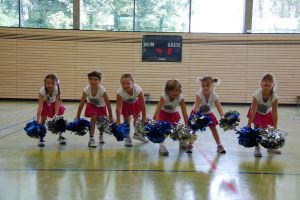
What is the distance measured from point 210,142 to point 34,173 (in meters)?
2.98

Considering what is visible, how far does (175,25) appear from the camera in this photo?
13.8 meters

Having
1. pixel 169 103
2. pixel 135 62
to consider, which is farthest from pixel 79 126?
pixel 135 62

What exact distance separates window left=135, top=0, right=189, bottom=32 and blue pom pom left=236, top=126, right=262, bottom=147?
31.6ft

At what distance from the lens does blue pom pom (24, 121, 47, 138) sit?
16.3ft

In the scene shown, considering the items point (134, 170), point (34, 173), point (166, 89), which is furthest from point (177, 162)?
point (34, 173)

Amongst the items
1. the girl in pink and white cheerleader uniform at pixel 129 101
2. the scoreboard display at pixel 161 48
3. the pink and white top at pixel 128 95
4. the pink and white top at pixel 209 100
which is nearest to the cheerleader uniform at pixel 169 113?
the girl in pink and white cheerleader uniform at pixel 129 101

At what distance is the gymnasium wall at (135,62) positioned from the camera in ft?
44.9

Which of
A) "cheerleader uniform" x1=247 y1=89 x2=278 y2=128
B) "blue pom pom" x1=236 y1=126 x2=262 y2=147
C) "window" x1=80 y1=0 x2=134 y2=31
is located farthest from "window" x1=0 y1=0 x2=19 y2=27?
"blue pom pom" x1=236 y1=126 x2=262 y2=147

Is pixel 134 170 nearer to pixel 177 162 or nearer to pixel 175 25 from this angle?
pixel 177 162

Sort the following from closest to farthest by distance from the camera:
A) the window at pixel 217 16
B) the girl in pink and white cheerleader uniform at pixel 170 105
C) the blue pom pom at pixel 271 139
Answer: the blue pom pom at pixel 271 139 < the girl in pink and white cheerleader uniform at pixel 170 105 < the window at pixel 217 16

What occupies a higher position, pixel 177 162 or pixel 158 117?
pixel 158 117

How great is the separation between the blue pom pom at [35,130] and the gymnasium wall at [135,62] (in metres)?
8.88

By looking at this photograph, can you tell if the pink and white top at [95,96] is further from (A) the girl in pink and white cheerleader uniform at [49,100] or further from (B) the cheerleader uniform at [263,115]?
(B) the cheerleader uniform at [263,115]

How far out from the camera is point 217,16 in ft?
45.1
